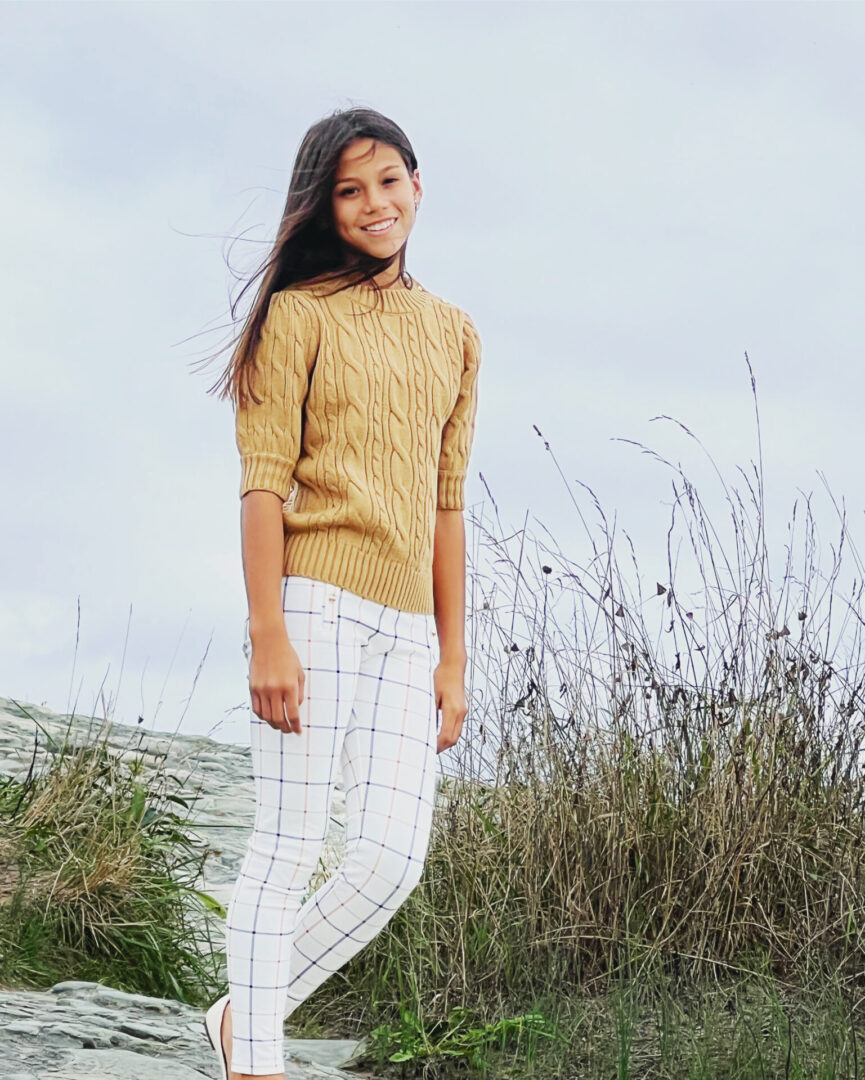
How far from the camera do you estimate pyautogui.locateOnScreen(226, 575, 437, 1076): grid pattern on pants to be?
8.37 ft

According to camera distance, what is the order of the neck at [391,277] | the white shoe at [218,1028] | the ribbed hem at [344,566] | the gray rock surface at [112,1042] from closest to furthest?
the ribbed hem at [344,566] → the white shoe at [218,1028] → the neck at [391,277] → the gray rock surface at [112,1042]

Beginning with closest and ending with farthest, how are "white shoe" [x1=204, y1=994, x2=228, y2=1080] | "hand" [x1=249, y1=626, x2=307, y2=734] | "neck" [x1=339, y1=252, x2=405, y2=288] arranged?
"hand" [x1=249, y1=626, x2=307, y2=734], "white shoe" [x1=204, y1=994, x2=228, y2=1080], "neck" [x1=339, y1=252, x2=405, y2=288]

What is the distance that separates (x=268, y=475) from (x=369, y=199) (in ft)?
2.13

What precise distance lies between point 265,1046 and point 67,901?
7.23 ft

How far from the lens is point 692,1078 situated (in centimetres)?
346

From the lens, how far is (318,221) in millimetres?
2877

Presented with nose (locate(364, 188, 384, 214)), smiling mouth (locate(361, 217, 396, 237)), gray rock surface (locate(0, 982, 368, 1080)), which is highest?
nose (locate(364, 188, 384, 214))

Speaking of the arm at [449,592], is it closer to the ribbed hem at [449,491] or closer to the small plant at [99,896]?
the ribbed hem at [449,491]

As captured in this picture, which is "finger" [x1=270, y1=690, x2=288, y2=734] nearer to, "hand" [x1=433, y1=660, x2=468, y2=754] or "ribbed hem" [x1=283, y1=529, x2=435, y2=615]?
"ribbed hem" [x1=283, y1=529, x2=435, y2=615]

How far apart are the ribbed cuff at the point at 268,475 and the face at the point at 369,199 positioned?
0.53 meters

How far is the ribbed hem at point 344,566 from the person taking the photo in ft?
8.55

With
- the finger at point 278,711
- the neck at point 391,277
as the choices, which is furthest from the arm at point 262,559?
the neck at point 391,277

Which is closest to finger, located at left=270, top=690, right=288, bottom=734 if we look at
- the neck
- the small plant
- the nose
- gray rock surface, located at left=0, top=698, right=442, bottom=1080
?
gray rock surface, located at left=0, top=698, right=442, bottom=1080

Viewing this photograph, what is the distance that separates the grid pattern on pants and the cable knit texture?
0.25 feet
